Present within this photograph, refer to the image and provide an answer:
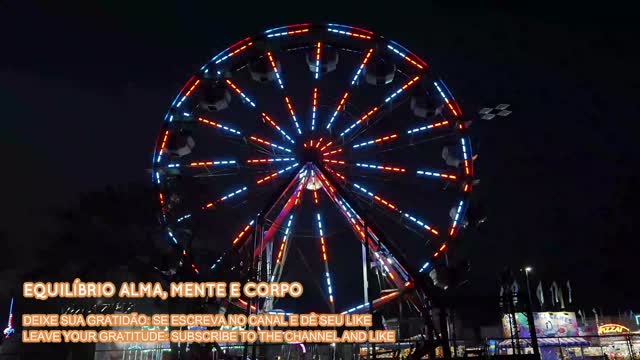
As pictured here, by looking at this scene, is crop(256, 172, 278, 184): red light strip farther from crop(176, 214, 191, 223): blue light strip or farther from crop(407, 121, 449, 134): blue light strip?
crop(407, 121, 449, 134): blue light strip

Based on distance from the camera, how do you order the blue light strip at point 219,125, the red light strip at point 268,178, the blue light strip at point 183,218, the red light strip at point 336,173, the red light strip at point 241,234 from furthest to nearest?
the blue light strip at point 219,125
the red light strip at point 268,178
the red light strip at point 336,173
the blue light strip at point 183,218
the red light strip at point 241,234

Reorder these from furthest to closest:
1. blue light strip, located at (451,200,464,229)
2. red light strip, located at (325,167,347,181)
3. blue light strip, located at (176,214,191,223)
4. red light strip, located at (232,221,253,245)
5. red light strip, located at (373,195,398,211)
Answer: red light strip, located at (325,167,347,181) → blue light strip, located at (176,214,191,223) → red light strip, located at (373,195,398,211) → red light strip, located at (232,221,253,245) → blue light strip, located at (451,200,464,229)

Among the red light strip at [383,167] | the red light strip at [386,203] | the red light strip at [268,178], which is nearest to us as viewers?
the red light strip at [386,203]

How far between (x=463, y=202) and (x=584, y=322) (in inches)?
1543

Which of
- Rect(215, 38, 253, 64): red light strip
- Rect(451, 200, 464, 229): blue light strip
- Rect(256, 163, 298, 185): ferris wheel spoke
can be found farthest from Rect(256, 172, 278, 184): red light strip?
Rect(451, 200, 464, 229): blue light strip

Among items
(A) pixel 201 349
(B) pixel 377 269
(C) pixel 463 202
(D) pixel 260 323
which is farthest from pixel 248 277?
(C) pixel 463 202

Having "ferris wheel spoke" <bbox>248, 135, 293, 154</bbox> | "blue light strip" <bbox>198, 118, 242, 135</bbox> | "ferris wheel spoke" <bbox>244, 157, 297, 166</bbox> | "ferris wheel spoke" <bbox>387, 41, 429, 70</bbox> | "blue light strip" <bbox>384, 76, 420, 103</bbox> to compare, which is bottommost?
"ferris wheel spoke" <bbox>244, 157, 297, 166</bbox>

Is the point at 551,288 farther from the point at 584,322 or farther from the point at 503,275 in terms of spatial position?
the point at 503,275

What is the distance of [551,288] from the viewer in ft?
188

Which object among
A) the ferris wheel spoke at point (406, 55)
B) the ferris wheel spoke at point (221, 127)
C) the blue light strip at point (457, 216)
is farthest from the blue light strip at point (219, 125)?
the blue light strip at point (457, 216)

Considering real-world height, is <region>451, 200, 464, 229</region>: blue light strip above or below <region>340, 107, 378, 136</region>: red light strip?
below

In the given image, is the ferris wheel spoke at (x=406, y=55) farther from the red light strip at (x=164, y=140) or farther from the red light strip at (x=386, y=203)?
the red light strip at (x=164, y=140)

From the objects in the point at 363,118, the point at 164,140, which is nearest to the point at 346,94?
the point at 363,118

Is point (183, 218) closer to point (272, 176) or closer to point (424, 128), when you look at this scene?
point (272, 176)
